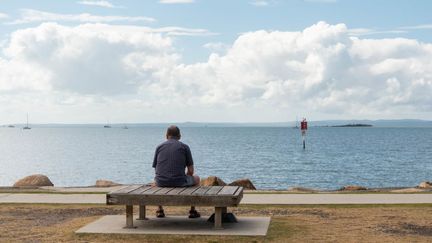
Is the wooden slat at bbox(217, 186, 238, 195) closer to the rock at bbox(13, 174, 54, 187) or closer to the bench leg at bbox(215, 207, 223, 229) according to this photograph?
the bench leg at bbox(215, 207, 223, 229)

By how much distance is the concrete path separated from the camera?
14.5 m

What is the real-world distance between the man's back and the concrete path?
11.7 feet

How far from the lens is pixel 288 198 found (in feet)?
50.2

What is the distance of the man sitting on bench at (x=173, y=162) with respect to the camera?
11.1m

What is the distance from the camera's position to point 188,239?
10.1 meters

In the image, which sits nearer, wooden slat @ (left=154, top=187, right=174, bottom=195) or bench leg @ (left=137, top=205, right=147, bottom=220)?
wooden slat @ (left=154, top=187, right=174, bottom=195)

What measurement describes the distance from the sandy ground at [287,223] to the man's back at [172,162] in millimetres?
1349

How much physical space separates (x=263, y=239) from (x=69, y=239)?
305 cm

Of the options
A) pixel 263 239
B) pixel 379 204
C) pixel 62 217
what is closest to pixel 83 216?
pixel 62 217

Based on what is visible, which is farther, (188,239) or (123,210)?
(123,210)

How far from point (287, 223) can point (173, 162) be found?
7.63ft

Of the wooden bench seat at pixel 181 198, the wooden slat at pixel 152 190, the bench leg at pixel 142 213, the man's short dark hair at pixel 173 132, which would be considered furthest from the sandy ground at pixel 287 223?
the man's short dark hair at pixel 173 132

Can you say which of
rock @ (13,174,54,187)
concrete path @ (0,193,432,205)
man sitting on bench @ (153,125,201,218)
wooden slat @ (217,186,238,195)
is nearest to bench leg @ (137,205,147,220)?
man sitting on bench @ (153,125,201,218)

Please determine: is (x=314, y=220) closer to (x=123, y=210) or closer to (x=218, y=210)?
(x=218, y=210)
